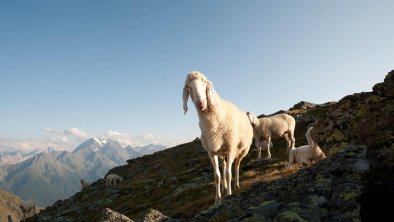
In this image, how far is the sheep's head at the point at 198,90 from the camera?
11977 mm

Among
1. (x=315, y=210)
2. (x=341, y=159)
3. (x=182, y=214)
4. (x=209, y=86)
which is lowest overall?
(x=182, y=214)

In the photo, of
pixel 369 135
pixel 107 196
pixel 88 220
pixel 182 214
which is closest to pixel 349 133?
pixel 369 135

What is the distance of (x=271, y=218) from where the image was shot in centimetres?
590

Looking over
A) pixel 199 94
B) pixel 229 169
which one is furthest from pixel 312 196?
pixel 229 169

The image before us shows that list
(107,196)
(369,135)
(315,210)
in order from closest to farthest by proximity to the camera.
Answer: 1. (315,210)
2. (369,135)
3. (107,196)

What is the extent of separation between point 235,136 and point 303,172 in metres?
6.64

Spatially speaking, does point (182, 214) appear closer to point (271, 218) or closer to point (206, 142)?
point (206, 142)

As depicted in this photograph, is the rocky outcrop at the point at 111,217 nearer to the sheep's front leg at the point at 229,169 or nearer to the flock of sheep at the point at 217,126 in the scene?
the flock of sheep at the point at 217,126

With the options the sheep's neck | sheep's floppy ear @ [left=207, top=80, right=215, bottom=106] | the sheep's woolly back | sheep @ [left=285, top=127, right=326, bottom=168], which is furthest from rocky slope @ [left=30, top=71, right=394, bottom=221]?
sheep @ [left=285, top=127, right=326, bottom=168]

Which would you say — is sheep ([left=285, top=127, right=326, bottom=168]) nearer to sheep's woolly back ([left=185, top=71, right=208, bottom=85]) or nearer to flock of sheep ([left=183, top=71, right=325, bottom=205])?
flock of sheep ([left=183, top=71, right=325, bottom=205])

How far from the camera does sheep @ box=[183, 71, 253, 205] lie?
12.2 meters

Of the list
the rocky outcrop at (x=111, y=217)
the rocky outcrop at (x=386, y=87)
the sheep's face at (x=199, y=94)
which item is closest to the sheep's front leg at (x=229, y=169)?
the sheep's face at (x=199, y=94)

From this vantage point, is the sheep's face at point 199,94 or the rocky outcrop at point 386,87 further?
the sheep's face at point 199,94

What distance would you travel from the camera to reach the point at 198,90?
12.0m
